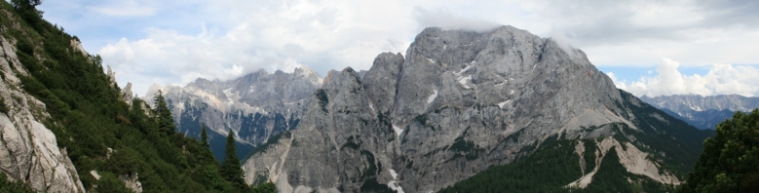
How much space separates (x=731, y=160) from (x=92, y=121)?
2358 inches

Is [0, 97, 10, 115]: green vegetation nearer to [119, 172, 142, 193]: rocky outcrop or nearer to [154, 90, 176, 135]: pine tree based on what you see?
[119, 172, 142, 193]: rocky outcrop

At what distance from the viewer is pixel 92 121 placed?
57.8 metres

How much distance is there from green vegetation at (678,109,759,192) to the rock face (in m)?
51.0

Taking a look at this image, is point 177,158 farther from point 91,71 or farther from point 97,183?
point 97,183

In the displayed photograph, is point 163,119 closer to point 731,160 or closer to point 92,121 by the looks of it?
point 92,121

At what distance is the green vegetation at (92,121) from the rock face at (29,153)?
1.21m

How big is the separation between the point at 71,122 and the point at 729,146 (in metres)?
59.2

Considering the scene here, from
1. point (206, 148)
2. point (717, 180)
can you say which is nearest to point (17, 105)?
point (717, 180)

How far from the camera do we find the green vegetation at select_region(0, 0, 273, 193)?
50.0 metres

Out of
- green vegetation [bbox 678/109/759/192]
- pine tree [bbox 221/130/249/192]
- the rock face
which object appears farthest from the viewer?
pine tree [bbox 221/130/249/192]

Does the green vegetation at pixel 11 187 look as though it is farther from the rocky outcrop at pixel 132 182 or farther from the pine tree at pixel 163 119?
the pine tree at pixel 163 119

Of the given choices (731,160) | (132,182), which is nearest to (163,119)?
(132,182)

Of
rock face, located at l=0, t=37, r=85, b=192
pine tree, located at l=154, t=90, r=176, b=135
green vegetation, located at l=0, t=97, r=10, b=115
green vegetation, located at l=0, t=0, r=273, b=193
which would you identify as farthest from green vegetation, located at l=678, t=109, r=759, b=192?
pine tree, located at l=154, t=90, r=176, b=135

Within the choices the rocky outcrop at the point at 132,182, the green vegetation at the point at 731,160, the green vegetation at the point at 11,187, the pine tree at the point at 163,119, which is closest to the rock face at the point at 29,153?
the green vegetation at the point at 11,187
